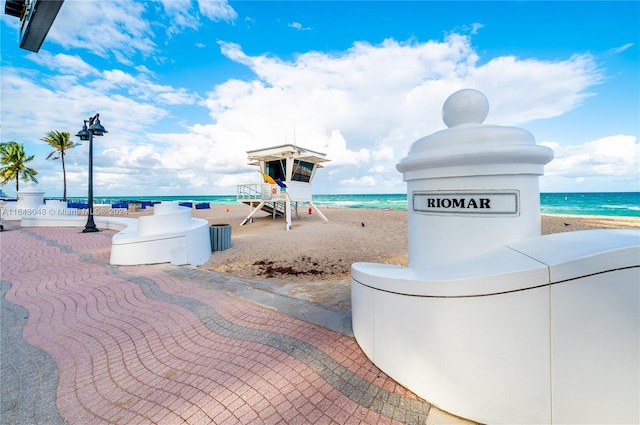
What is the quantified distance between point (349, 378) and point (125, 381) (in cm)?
229

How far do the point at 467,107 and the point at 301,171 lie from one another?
16019mm

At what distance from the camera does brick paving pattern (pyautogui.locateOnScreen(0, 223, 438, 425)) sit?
7.16ft

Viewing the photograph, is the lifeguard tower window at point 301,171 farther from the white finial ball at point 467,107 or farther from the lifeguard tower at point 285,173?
the white finial ball at point 467,107

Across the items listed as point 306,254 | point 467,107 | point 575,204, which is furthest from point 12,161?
point 575,204

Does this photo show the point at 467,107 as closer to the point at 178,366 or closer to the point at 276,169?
the point at 178,366

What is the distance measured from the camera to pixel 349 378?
97.8 inches

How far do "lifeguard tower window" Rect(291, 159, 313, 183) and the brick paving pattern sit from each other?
A: 13.5m

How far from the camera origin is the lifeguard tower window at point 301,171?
17641 millimetres

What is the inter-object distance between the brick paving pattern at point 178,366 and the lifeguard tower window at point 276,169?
44.4 ft

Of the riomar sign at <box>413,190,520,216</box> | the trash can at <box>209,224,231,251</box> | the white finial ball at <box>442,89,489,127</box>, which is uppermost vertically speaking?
the white finial ball at <box>442,89,489,127</box>

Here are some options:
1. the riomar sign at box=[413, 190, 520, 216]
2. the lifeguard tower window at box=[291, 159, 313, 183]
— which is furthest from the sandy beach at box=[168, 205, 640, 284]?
the lifeguard tower window at box=[291, 159, 313, 183]

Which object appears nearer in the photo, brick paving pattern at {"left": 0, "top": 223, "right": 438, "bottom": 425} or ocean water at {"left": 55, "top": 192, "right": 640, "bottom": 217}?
brick paving pattern at {"left": 0, "top": 223, "right": 438, "bottom": 425}

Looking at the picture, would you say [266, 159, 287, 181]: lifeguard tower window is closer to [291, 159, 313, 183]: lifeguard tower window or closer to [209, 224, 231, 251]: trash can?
[291, 159, 313, 183]: lifeguard tower window

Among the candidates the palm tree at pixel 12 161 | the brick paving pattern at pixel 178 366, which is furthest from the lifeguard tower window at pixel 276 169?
the palm tree at pixel 12 161
